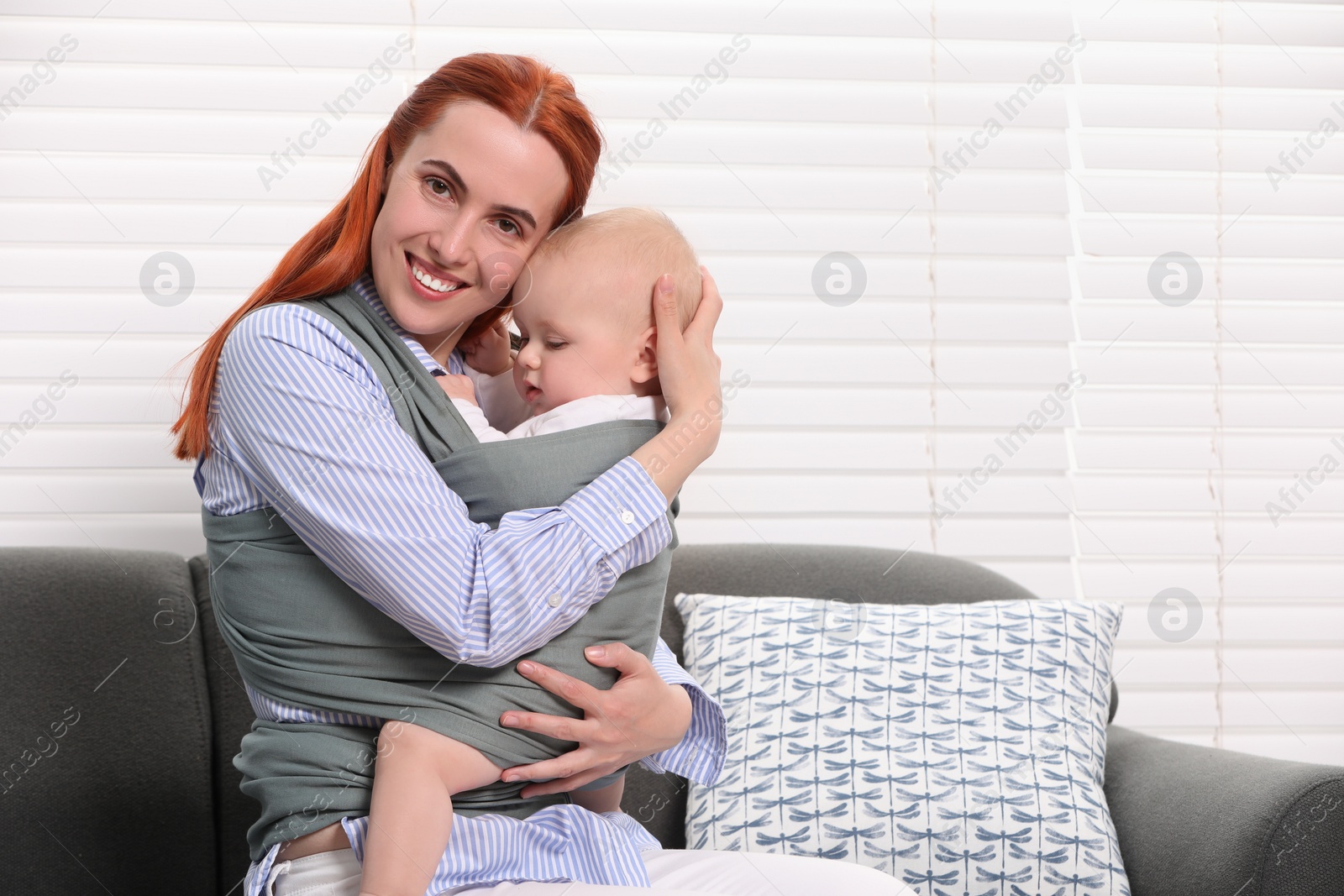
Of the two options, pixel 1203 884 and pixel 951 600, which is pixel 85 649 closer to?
pixel 951 600

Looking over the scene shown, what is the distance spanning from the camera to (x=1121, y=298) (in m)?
2.21

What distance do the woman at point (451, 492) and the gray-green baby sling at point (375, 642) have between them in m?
0.01

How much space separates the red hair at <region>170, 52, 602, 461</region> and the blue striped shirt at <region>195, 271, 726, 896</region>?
113mm

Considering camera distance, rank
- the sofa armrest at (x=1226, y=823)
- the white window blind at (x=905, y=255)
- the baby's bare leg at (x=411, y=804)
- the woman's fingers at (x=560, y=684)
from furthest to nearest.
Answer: the white window blind at (x=905, y=255) → the sofa armrest at (x=1226, y=823) → the woman's fingers at (x=560, y=684) → the baby's bare leg at (x=411, y=804)

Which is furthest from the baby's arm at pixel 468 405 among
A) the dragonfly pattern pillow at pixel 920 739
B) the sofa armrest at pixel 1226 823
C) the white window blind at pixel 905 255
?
the sofa armrest at pixel 1226 823

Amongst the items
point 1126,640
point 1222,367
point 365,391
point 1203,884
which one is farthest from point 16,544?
point 1222,367

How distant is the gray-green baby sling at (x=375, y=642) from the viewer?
1075mm

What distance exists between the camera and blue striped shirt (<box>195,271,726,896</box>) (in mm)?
1028

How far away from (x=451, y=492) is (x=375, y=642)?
0.18 m

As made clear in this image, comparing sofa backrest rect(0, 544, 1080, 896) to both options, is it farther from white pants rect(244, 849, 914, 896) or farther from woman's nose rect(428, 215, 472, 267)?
woman's nose rect(428, 215, 472, 267)

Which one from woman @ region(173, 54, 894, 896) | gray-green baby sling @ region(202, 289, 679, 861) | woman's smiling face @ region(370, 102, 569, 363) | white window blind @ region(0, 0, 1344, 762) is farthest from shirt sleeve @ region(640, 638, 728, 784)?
white window blind @ region(0, 0, 1344, 762)

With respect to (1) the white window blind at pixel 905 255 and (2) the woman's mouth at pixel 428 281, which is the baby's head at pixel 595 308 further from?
(1) the white window blind at pixel 905 255

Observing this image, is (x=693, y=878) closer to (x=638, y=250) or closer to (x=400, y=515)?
(x=400, y=515)

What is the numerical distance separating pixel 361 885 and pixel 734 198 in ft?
5.04
